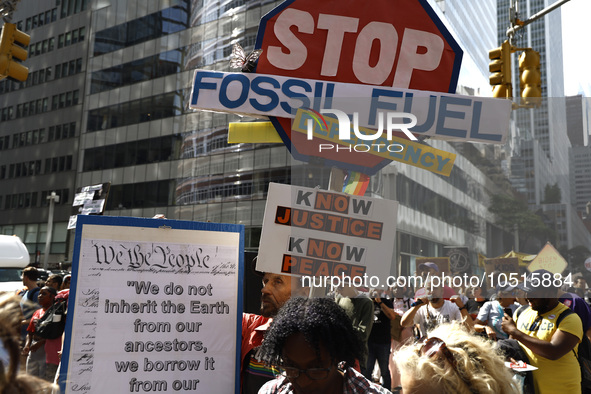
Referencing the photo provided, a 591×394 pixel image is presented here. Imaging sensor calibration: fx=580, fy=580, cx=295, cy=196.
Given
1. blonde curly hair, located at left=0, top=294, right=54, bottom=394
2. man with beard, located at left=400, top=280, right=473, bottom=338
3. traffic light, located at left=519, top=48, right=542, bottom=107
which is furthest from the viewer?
traffic light, located at left=519, top=48, right=542, bottom=107

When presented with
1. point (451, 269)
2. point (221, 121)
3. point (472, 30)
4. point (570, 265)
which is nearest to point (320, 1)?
point (451, 269)

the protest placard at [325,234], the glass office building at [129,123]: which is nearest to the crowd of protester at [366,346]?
the protest placard at [325,234]

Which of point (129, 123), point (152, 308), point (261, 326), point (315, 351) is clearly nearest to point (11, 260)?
point (152, 308)

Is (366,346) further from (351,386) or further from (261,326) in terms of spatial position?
(351,386)

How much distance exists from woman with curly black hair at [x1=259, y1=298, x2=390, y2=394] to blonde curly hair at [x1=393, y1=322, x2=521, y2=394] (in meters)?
0.25

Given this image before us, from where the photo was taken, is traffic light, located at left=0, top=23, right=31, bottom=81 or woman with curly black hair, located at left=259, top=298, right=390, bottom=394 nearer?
woman with curly black hair, located at left=259, top=298, right=390, bottom=394

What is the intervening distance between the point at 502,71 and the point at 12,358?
Result: 10.2 m

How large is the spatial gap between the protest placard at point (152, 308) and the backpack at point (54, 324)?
3.89m

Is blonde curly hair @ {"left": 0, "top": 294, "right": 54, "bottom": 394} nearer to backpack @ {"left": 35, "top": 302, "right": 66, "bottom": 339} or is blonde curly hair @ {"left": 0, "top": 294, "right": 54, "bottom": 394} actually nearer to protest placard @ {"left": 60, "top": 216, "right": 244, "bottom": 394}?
protest placard @ {"left": 60, "top": 216, "right": 244, "bottom": 394}

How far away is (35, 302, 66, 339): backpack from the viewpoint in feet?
22.4

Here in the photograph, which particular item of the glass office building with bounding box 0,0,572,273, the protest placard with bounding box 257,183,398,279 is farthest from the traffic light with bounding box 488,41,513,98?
the glass office building with bounding box 0,0,572,273

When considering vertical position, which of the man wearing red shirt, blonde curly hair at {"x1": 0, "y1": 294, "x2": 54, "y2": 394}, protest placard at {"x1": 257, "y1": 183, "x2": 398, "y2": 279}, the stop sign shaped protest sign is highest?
the stop sign shaped protest sign

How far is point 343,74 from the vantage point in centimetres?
498

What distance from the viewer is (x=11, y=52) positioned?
1135 centimetres
